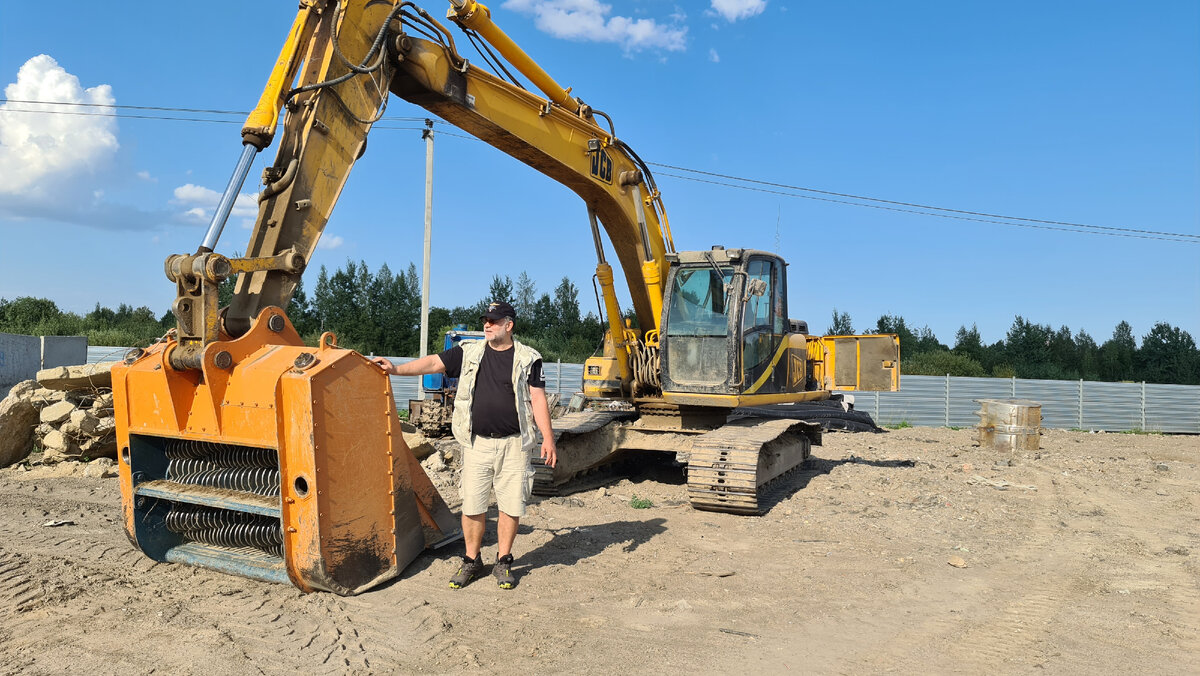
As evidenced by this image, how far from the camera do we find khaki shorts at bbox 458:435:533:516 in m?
5.03

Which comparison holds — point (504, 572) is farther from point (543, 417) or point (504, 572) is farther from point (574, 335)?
point (574, 335)

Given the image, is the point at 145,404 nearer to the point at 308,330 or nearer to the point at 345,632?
the point at 345,632

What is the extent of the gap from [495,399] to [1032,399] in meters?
22.5

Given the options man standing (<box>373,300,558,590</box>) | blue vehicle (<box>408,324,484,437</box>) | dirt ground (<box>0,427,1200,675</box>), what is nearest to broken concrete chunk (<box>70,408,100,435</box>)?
dirt ground (<box>0,427,1200,675</box>)

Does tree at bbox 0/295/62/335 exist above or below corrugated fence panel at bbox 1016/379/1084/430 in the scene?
above

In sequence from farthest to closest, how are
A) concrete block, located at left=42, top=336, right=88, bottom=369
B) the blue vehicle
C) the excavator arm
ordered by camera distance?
concrete block, located at left=42, top=336, right=88, bottom=369 → the blue vehicle → the excavator arm

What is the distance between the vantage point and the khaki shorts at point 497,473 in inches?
198

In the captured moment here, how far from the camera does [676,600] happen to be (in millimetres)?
4836

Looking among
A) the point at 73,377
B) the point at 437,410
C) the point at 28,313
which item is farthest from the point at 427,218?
the point at 28,313

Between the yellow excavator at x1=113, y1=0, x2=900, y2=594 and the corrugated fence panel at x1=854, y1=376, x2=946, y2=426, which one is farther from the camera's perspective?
the corrugated fence panel at x1=854, y1=376, x2=946, y2=426

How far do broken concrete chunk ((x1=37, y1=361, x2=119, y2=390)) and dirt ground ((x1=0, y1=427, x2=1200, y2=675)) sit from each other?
2.76 m

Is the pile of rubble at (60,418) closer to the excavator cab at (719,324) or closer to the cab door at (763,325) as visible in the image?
the excavator cab at (719,324)

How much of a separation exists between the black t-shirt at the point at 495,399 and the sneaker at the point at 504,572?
2.54 ft

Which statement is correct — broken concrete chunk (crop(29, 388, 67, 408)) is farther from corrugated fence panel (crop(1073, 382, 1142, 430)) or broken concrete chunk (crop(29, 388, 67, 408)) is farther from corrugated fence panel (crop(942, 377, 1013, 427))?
corrugated fence panel (crop(1073, 382, 1142, 430))
